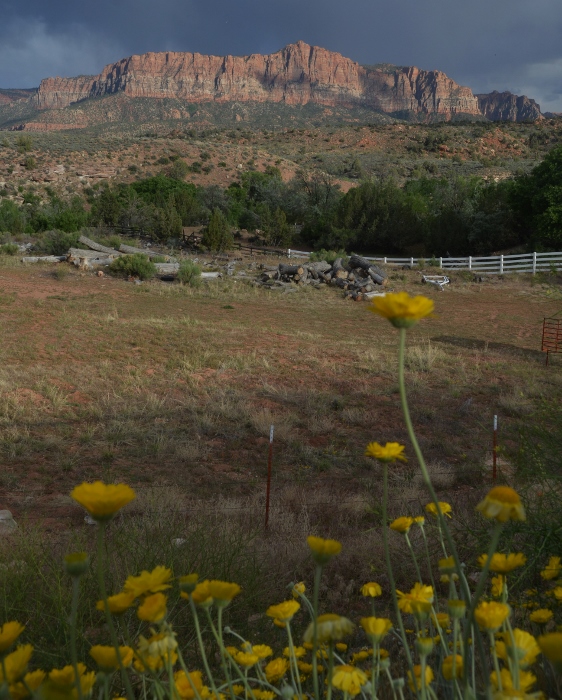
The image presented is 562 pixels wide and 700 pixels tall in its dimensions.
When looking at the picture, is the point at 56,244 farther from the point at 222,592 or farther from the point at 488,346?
the point at 222,592

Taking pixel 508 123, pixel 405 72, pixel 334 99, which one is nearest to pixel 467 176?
pixel 508 123

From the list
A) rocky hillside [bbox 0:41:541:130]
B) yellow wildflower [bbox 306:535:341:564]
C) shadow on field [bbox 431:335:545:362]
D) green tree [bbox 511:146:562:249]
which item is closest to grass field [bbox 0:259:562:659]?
shadow on field [bbox 431:335:545:362]

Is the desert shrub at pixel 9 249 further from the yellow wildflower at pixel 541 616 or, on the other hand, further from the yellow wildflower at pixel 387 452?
the yellow wildflower at pixel 541 616

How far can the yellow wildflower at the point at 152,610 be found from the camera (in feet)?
3.63

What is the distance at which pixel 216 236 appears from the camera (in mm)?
29609

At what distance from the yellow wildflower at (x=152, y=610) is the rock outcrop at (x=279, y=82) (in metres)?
174

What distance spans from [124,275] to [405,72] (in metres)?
192

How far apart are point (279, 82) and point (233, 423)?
615 feet

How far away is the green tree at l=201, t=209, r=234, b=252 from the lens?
29.6 m

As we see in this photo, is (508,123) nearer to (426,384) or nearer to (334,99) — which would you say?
(426,384)

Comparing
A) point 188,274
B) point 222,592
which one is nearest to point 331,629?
point 222,592

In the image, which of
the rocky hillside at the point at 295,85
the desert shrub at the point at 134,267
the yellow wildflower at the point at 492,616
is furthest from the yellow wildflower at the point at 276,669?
the rocky hillside at the point at 295,85

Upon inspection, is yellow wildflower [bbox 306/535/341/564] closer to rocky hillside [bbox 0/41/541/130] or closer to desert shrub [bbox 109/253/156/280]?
desert shrub [bbox 109/253/156/280]

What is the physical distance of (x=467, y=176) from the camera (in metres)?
52.8
